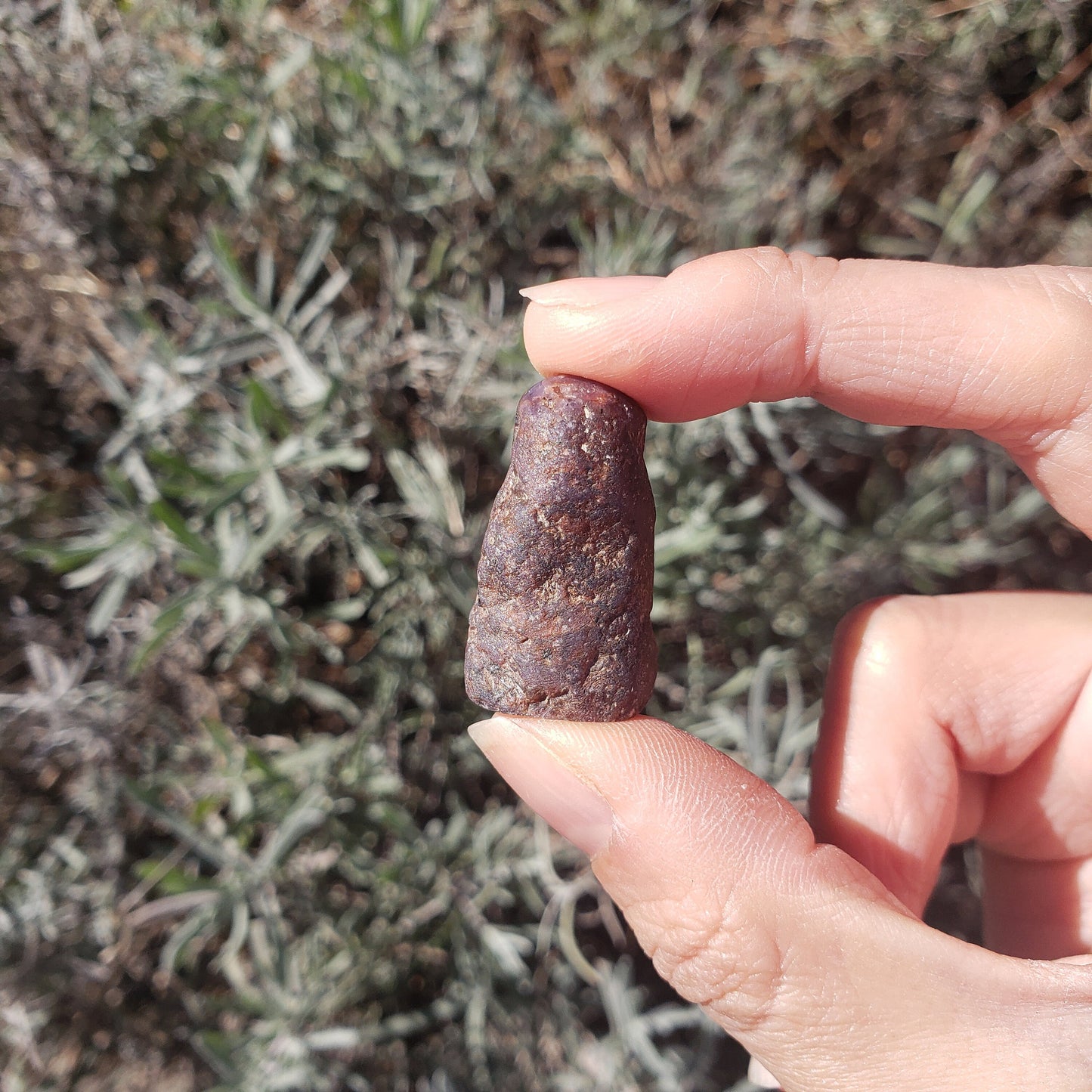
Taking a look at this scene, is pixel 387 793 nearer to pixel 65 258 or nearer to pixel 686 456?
pixel 686 456

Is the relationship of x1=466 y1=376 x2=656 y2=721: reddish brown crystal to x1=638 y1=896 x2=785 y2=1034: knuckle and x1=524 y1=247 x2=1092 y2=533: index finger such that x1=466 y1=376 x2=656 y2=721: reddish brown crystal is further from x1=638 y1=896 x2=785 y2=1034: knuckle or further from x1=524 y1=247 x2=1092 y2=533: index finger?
x1=638 y1=896 x2=785 y2=1034: knuckle

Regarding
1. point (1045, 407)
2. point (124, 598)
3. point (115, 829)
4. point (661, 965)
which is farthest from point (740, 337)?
point (115, 829)

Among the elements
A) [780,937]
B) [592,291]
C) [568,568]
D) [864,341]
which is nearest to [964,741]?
[780,937]

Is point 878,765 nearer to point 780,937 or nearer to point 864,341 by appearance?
point 780,937

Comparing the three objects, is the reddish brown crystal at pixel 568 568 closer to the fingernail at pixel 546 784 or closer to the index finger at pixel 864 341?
the fingernail at pixel 546 784

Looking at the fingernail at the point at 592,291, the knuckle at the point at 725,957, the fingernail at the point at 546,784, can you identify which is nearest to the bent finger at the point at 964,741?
the knuckle at the point at 725,957
